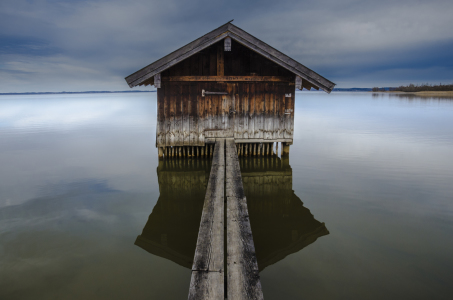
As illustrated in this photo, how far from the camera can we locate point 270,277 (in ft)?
15.2

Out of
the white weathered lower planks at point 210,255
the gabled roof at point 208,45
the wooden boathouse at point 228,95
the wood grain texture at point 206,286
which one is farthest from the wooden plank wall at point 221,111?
the wood grain texture at point 206,286

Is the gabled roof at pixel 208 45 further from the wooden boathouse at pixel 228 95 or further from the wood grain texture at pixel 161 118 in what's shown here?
the wood grain texture at pixel 161 118

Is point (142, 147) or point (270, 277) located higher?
point (142, 147)

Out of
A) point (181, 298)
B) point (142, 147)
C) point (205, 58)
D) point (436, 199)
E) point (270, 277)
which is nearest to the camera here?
point (181, 298)

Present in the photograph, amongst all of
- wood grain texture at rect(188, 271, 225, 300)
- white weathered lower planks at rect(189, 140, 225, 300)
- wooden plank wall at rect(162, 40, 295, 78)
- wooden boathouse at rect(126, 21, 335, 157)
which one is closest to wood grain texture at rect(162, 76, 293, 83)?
wooden boathouse at rect(126, 21, 335, 157)

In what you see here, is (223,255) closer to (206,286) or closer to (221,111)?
(206,286)

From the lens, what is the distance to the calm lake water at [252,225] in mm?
4457

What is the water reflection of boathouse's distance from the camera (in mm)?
5473

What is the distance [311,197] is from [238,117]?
4433mm

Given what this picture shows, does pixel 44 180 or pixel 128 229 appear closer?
pixel 128 229

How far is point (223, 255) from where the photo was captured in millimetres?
3689

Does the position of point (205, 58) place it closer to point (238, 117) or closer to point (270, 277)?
point (238, 117)

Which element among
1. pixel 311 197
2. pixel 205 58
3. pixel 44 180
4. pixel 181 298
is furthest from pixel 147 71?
pixel 181 298

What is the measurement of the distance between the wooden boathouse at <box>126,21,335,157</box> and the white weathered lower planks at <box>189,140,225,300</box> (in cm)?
590
